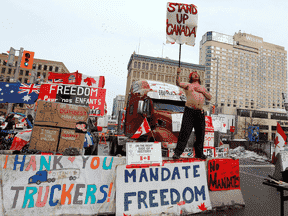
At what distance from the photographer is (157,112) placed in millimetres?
6457

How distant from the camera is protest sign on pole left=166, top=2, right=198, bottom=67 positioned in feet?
16.1

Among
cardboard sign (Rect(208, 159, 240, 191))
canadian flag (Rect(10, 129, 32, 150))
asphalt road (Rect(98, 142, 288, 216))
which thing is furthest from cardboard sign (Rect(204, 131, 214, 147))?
canadian flag (Rect(10, 129, 32, 150))

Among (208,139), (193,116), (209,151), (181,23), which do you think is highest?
(181,23)

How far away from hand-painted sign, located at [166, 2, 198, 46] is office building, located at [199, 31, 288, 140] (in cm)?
8497

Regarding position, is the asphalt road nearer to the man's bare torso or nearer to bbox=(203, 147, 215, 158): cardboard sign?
bbox=(203, 147, 215, 158): cardboard sign

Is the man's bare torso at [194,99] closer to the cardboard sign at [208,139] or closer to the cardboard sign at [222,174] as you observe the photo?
the cardboard sign at [222,174]

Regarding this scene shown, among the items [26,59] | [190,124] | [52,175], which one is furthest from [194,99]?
[26,59]

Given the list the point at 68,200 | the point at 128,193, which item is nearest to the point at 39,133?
the point at 68,200

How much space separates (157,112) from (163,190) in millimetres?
3344

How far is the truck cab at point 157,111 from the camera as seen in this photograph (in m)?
5.93

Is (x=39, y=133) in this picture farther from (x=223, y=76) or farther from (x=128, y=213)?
(x=223, y=76)

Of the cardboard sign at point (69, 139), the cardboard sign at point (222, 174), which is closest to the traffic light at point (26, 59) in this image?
the cardboard sign at point (69, 139)

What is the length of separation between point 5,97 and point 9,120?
8.20 ft

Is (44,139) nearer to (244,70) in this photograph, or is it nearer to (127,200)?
(127,200)
